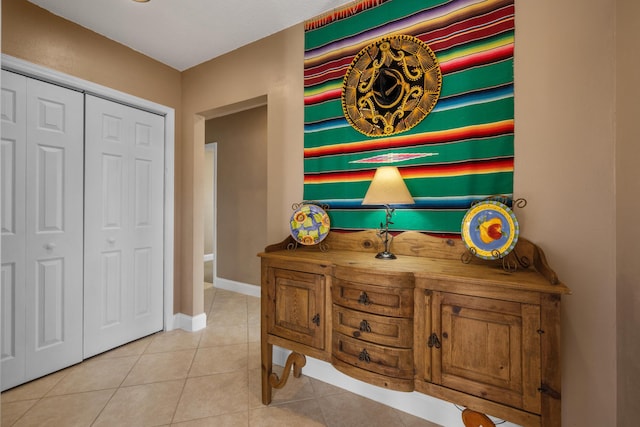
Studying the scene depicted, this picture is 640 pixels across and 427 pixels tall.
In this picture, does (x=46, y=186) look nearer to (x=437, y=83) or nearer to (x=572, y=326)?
(x=437, y=83)

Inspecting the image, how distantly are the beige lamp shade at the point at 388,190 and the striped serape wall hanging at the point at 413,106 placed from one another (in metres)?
0.18

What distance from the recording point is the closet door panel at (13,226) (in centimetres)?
180

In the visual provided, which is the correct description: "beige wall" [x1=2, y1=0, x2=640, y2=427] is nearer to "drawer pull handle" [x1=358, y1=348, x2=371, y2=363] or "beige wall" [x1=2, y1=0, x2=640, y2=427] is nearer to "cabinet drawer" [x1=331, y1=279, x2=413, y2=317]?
"cabinet drawer" [x1=331, y1=279, x2=413, y2=317]

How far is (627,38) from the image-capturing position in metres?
1.18

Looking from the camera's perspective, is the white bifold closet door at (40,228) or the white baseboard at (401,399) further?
the white bifold closet door at (40,228)

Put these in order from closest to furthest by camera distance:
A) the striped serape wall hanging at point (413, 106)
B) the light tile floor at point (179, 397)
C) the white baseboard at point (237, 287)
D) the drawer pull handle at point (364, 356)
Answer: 1. the drawer pull handle at point (364, 356)
2. the striped serape wall hanging at point (413, 106)
3. the light tile floor at point (179, 397)
4. the white baseboard at point (237, 287)

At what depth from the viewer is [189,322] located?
2.78 metres

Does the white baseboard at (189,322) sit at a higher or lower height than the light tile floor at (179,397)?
higher

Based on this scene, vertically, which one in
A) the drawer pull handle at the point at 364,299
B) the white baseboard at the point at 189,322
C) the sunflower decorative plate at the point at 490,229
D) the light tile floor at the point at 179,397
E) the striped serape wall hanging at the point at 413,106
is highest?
the striped serape wall hanging at the point at 413,106

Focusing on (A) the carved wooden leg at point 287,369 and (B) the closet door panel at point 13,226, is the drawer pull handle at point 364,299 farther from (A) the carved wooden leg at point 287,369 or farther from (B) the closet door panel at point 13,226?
(B) the closet door panel at point 13,226

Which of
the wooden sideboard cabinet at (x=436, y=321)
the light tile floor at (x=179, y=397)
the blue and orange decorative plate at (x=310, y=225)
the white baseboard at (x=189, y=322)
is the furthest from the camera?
the white baseboard at (x=189, y=322)

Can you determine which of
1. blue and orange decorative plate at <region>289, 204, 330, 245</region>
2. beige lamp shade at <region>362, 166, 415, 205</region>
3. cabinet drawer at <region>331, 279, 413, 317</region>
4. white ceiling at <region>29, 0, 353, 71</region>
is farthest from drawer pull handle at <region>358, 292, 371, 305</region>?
white ceiling at <region>29, 0, 353, 71</region>

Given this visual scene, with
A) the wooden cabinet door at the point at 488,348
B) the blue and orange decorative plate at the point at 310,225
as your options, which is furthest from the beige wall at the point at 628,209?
the blue and orange decorative plate at the point at 310,225

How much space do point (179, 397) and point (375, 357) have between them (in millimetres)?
1329
